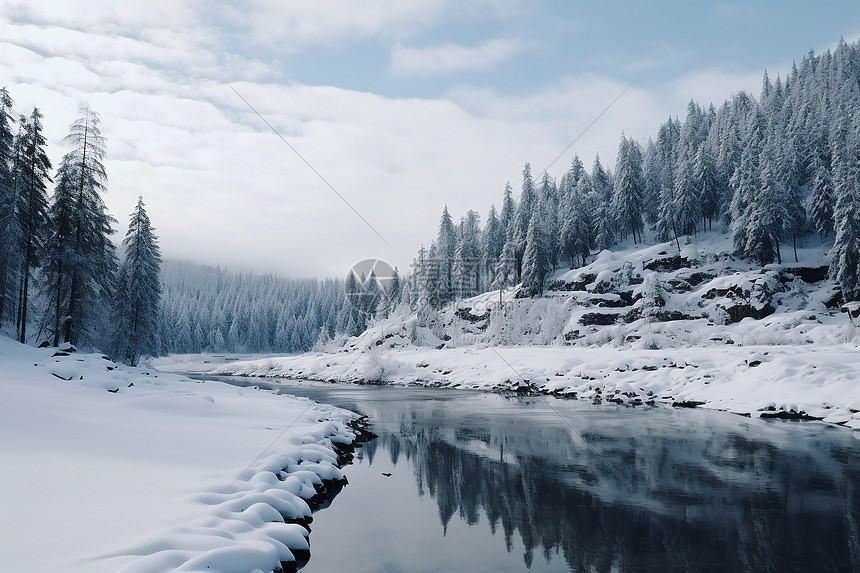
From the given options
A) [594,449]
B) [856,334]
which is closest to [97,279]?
[594,449]

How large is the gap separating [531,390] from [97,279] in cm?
3411

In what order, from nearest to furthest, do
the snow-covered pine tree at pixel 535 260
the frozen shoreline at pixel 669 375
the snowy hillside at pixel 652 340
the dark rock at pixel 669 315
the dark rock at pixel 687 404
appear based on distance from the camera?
the frozen shoreline at pixel 669 375 → the snowy hillside at pixel 652 340 → the dark rock at pixel 687 404 → the dark rock at pixel 669 315 → the snow-covered pine tree at pixel 535 260

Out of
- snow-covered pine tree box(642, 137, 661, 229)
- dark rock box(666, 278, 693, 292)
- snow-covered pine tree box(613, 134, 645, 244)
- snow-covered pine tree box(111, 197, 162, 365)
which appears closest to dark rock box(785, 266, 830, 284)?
dark rock box(666, 278, 693, 292)

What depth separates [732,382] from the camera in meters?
31.5

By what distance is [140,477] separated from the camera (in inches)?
380

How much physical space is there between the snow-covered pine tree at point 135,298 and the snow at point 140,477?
21.9 m

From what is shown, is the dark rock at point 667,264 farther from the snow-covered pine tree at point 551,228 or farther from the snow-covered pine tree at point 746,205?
the snow-covered pine tree at point 551,228

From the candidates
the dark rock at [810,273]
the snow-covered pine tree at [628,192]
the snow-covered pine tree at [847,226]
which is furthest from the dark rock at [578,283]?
the snow-covered pine tree at [847,226]

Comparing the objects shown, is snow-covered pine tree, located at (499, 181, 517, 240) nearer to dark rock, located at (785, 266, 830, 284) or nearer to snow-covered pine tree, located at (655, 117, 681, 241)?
snow-covered pine tree, located at (655, 117, 681, 241)

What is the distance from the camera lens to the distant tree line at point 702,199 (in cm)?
5969

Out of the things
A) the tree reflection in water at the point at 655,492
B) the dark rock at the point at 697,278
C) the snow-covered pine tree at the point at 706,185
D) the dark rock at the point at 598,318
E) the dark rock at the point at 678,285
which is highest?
the snow-covered pine tree at the point at 706,185

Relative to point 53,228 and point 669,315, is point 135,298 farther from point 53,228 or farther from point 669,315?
point 669,315

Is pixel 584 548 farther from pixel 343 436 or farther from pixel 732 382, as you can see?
pixel 732 382

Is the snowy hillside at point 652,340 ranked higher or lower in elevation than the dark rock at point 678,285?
lower
